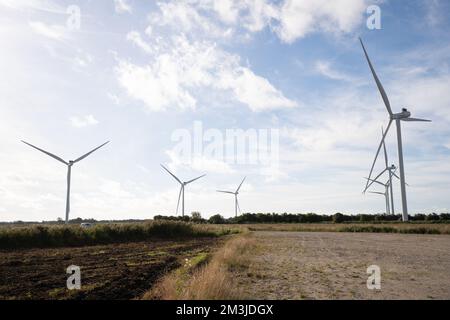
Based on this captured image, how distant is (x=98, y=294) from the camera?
14.4 meters

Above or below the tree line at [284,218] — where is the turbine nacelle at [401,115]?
above

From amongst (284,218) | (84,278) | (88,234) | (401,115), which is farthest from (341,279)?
(284,218)

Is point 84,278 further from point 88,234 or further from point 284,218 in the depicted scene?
point 284,218

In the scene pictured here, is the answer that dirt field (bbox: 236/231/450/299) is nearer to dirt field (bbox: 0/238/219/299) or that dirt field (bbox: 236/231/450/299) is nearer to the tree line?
dirt field (bbox: 0/238/219/299)

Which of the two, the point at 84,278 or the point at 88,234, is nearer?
the point at 84,278

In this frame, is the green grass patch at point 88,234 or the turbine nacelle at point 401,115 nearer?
the green grass patch at point 88,234

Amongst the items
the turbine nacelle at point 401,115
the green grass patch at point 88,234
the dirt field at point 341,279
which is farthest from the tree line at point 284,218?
the dirt field at point 341,279

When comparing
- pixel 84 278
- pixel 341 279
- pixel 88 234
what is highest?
pixel 88 234

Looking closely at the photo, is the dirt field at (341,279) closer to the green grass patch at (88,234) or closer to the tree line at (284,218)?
the green grass patch at (88,234)

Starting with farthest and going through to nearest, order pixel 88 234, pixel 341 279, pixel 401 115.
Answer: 1. pixel 401 115
2. pixel 88 234
3. pixel 341 279

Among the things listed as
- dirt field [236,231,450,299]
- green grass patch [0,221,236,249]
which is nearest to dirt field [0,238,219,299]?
dirt field [236,231,450,299]

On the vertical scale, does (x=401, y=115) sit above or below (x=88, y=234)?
above
